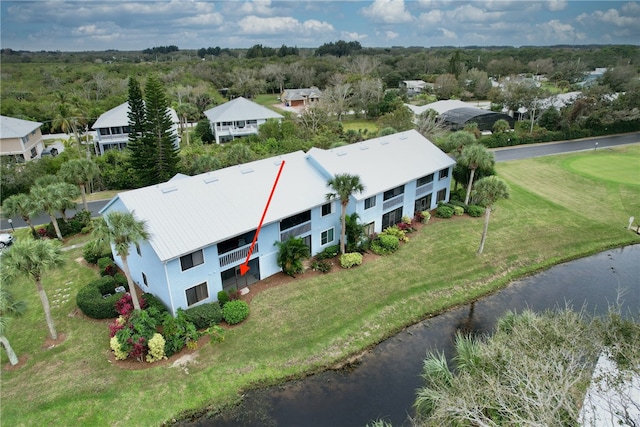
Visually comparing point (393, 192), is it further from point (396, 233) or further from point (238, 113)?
point (238, 113)

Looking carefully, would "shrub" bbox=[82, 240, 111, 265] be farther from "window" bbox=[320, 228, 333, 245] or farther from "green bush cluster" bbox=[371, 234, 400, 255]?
"green bush cluster" bbox=[371, 234, 400, 255]

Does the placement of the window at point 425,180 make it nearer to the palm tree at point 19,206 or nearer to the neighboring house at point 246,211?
the neighboring house at point 246,211

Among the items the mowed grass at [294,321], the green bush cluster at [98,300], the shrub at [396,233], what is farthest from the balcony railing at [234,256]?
the shrub at [396,233]

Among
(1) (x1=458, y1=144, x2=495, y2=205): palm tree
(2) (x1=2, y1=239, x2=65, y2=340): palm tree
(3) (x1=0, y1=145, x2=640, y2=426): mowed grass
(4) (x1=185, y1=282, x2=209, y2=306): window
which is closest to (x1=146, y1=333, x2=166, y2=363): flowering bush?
(3) (x1=0, y1=145, x2=640, y2=426): mowed grass

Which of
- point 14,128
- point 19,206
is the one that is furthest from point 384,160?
point 14,128

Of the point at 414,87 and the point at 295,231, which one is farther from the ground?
the point at 414,87

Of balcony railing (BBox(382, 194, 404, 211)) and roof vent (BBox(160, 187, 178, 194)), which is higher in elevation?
roof vent (BBox(160, 187, 178, 194))
